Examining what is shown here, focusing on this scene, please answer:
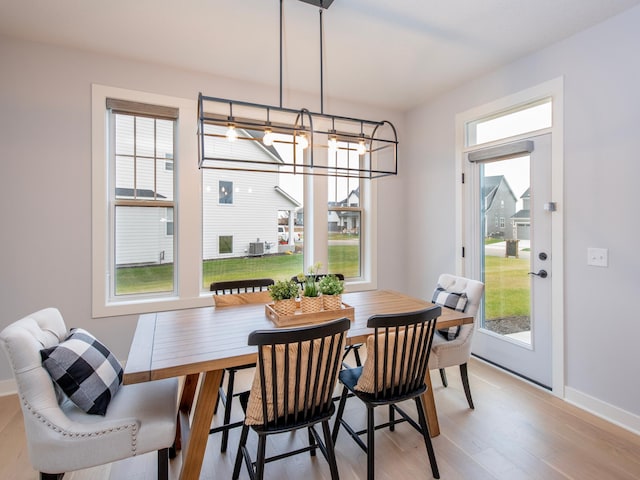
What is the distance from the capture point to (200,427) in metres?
1.58

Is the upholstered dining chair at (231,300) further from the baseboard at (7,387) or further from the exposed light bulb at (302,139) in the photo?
the baseboard at (7,387)

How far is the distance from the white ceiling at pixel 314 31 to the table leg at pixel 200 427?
2.37 m

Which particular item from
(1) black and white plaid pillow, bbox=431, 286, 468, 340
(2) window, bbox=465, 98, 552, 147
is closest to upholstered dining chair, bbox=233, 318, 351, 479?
(1) black and white plaid pillow, bbox=431, 286, 468, 340

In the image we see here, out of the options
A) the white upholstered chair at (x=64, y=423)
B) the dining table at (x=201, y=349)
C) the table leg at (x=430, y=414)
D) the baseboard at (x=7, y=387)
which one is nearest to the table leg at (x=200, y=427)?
the dining table at (x=201, y=349)

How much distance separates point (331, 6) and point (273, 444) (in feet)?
9.56

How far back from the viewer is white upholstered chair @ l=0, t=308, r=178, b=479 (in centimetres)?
130

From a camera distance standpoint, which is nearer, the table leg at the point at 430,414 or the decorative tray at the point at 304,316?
the decorative tray at the point at 304,316

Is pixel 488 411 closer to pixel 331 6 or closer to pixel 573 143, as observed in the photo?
pixel 573 143

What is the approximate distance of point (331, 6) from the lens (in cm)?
221

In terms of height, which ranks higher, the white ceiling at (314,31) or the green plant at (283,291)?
the white ceiling at (314,31)

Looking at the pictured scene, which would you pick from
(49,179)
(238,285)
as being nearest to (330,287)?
(238,285)

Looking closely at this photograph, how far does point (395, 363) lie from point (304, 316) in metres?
0.60

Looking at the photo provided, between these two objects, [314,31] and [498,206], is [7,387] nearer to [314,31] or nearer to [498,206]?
[314,31]

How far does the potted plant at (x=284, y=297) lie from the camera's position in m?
2.00
